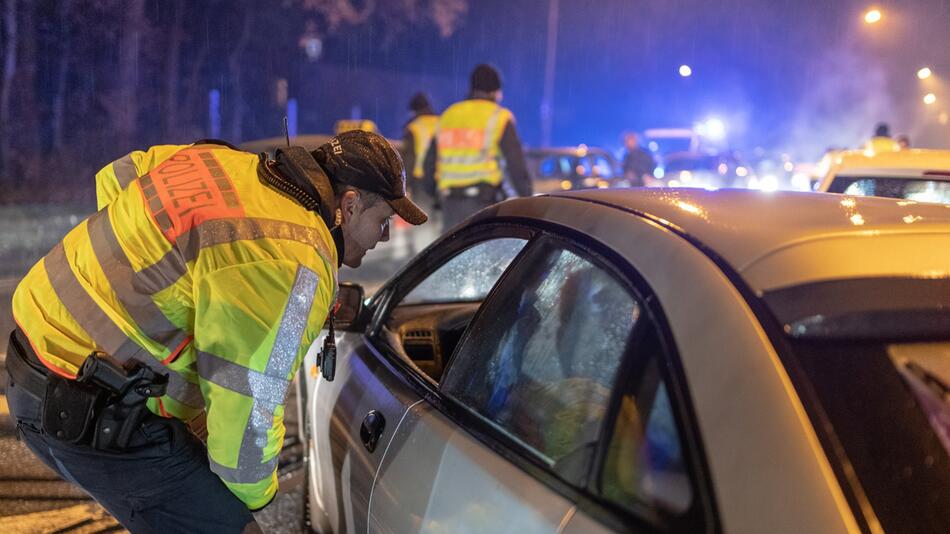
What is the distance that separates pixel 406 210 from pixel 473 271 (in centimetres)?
100

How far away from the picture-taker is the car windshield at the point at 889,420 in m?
1.17

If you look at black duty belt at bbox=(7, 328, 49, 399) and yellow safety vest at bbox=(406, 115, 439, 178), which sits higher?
yellow safety vest at bbox=(406, 115, 439, 178)

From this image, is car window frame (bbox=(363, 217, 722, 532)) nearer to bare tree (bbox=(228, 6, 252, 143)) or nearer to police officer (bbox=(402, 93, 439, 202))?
police officer (bbox=(402, 93, 439, 202))

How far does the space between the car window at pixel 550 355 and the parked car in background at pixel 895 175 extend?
197 centimetres

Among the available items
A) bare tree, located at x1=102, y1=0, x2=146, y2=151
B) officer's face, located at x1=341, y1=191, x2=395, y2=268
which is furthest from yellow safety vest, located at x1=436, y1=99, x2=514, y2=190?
bare tree, located at x1=102, y1=0, x2=146, y2=151

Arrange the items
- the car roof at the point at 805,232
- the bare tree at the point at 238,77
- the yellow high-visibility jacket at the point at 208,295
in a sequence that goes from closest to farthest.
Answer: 1. the car roof at the point at 805,232
2. the yellow high-visibility jacket at the point at 208,295
3. the bare tree at the point at 238,77

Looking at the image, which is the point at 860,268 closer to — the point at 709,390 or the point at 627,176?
the point at 709,390

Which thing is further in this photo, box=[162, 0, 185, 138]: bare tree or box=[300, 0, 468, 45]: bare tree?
box=[300, 0, 468, 45]: bare tree

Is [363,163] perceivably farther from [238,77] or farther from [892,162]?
[238,77]

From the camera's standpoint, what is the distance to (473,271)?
318 cm

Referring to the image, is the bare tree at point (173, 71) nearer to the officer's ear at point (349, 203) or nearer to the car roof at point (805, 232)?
the officer's ear at point (349, 203)

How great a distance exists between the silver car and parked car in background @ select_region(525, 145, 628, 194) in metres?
12.1

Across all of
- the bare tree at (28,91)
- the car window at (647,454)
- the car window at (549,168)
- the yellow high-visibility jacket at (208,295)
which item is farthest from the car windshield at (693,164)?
the car window at (647,454)

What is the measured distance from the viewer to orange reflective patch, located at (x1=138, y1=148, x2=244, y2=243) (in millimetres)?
1819
